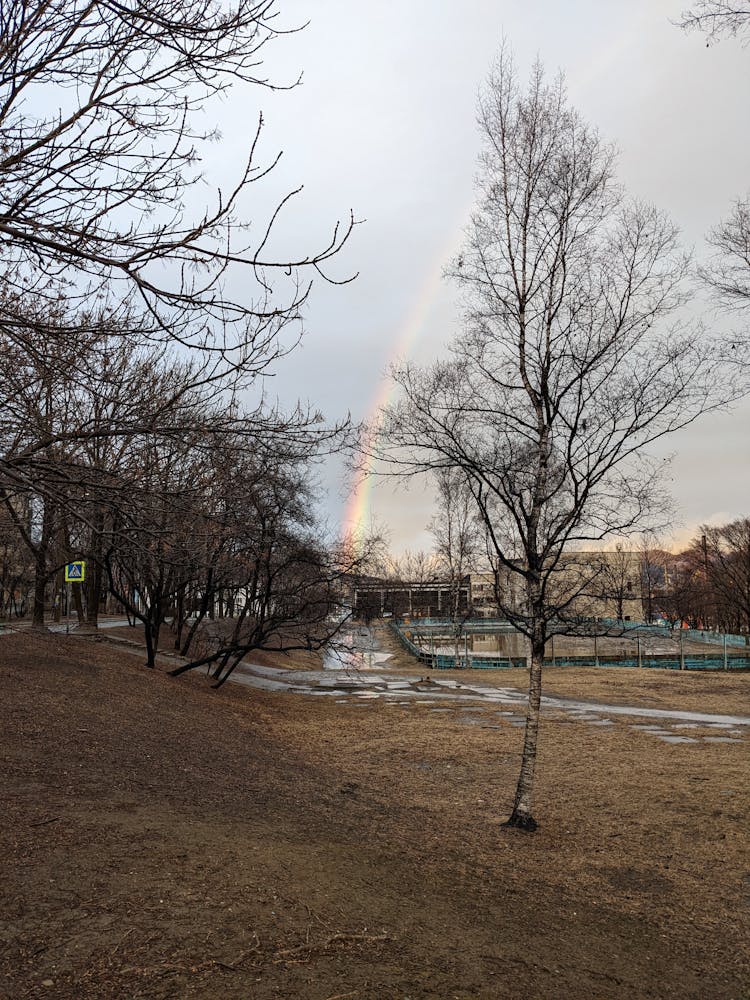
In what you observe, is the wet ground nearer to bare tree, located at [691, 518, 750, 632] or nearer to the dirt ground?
the dirt ground

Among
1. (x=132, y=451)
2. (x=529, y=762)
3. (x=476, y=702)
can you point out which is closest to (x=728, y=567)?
(x=476, y=702)

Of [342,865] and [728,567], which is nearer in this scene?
[342,865]

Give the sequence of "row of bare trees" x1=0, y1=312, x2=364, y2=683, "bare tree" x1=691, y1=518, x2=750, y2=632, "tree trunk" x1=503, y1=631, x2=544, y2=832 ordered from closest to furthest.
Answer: "row of bare trees" x1=0, y1=312, x2=364, y2=683, "tree trunk" x1=503, y1=631, x2=544, y2=832, "bare tree" x1=691, y1=518, x2=750, y2=632

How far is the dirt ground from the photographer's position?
175 inches

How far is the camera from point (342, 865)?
20.9 ft

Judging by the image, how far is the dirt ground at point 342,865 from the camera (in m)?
4.43

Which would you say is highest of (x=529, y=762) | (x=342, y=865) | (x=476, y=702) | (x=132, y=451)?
(x=132, y=451)

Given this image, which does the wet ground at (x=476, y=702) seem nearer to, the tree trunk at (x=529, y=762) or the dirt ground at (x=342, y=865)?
the dirt ground at (x=342, y=865)

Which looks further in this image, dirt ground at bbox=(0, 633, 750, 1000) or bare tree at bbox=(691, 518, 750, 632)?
bare tree at bbox=(691, 518, 750, 632)

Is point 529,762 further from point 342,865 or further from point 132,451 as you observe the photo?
point 132,451

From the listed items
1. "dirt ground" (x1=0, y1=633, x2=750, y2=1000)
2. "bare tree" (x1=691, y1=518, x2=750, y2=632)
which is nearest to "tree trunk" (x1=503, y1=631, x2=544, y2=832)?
"dirt ground" (x1=0, y1=633, x2=750, y2=1000)

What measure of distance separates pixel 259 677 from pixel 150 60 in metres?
26.0

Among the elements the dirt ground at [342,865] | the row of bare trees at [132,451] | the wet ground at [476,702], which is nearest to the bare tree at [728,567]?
the wet ground at [476,702]

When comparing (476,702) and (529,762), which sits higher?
(529,762)
